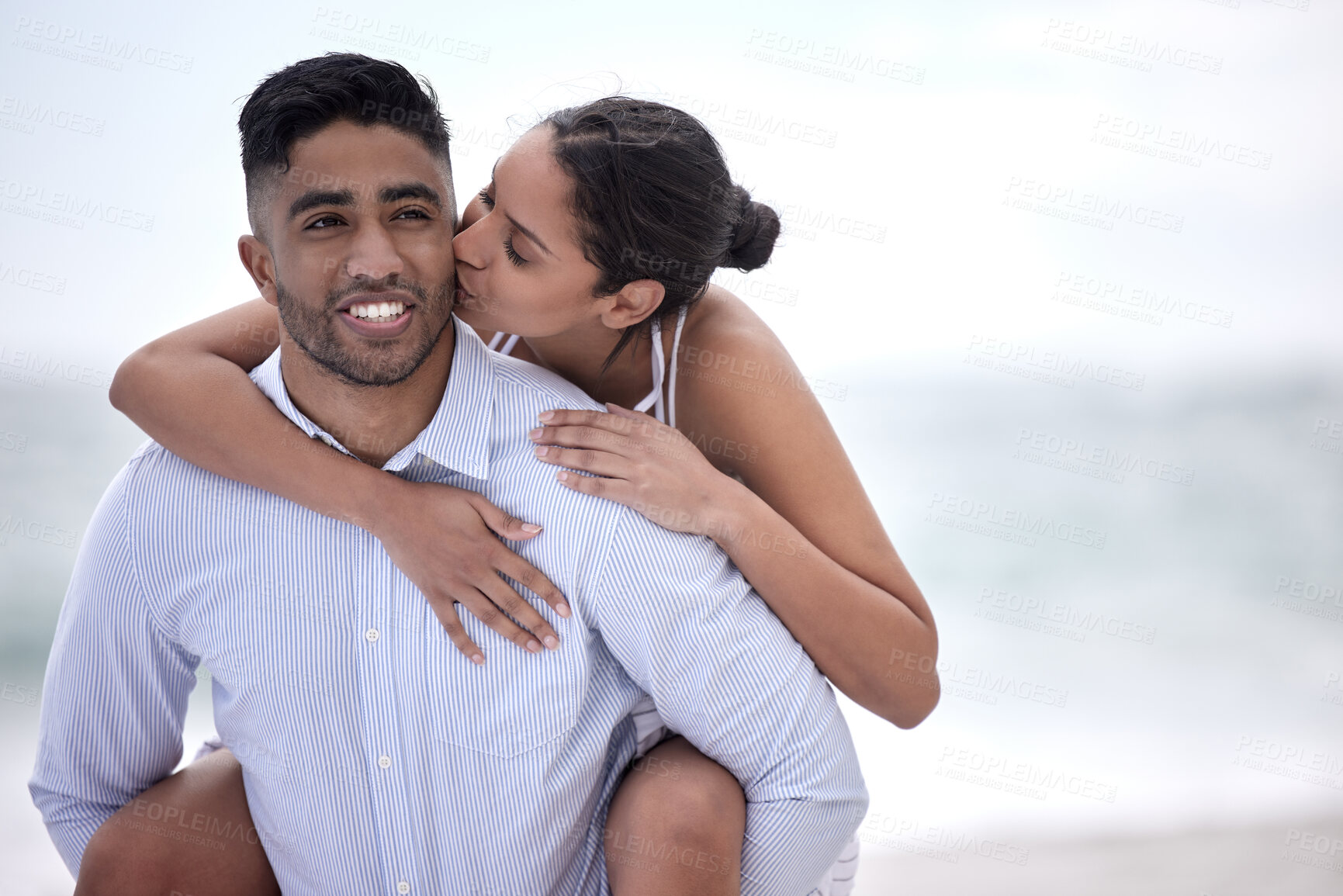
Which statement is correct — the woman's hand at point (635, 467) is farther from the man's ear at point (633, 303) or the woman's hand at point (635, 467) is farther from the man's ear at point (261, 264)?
the man's ear at point (261, 264)

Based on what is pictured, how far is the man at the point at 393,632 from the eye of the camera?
4.69ft

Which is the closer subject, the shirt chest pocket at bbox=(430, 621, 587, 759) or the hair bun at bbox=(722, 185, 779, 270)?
the shirt chest pocket at bbox=(430, 621, 587, 759)

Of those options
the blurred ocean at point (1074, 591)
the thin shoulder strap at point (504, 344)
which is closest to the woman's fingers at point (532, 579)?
the thin shoulder strap at point (504, 344)

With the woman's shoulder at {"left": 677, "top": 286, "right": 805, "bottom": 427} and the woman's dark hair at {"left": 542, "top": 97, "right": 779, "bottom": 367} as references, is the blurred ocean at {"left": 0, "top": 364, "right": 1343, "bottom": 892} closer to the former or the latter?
the woman's shoulder at {"left": 677, "top": 286, "right": 805, "bottom": 427}

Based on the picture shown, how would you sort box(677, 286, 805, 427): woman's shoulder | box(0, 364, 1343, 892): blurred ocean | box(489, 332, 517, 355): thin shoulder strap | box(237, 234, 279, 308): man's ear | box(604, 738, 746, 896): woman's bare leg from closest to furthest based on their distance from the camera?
box(604, 738, 746, 896): woman's bare leg < box(237, 234, 279, 308): man's ear < box(677, 286, 805, 427): woman's shoulder < box(489, 332, 517, 355): thin shoulder strap < box(0, 364, 1343, 892): blurred ocean

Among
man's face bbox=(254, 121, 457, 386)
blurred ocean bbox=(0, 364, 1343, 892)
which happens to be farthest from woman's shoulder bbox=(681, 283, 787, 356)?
blurred ocean bbox=(0, 364, 1343, 892)

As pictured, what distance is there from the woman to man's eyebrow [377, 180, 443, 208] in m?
0.07

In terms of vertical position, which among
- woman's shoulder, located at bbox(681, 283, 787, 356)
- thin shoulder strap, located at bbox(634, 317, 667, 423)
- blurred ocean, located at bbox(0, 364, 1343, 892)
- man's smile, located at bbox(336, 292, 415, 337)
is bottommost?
blurred ocean, located at bbox(0, 364, 1343, 892)

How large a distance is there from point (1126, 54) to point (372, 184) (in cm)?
535

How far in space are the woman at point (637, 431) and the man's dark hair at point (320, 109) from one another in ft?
0.42

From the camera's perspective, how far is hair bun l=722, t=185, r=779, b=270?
1773mm

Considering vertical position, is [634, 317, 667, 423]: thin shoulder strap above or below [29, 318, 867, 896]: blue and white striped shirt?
above

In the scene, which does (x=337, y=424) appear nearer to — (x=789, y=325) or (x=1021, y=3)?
(x=789, y=325)

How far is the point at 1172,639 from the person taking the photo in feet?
15.7
